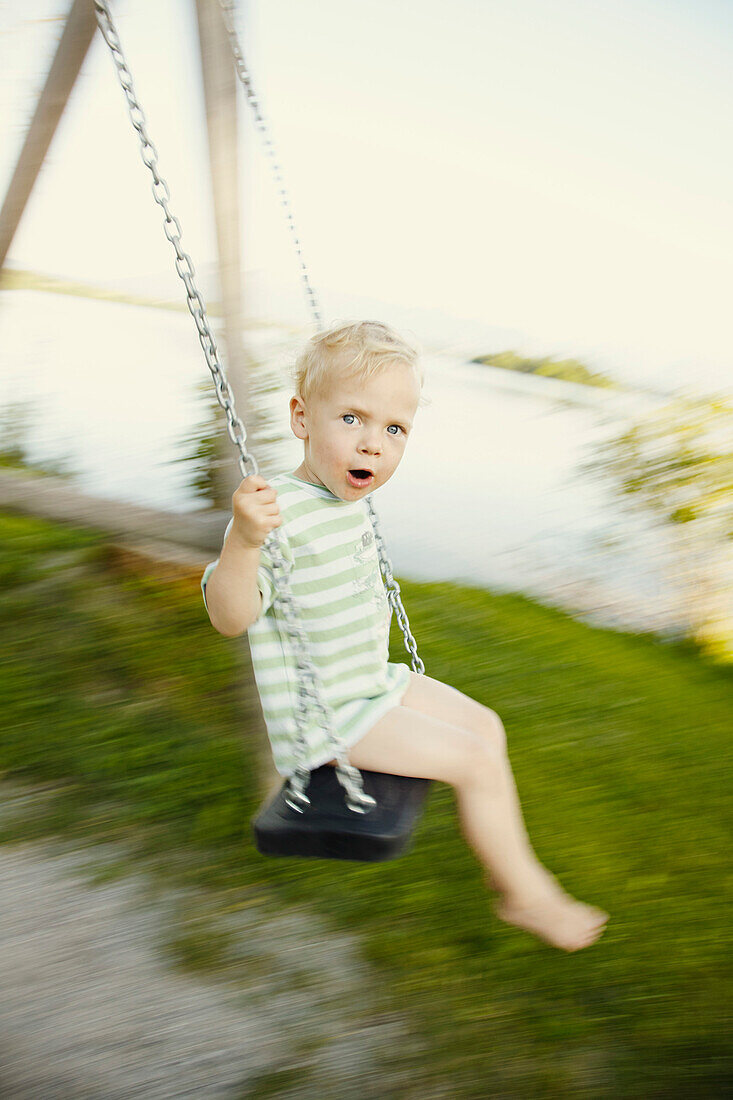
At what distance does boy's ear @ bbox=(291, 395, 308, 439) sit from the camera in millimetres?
1638

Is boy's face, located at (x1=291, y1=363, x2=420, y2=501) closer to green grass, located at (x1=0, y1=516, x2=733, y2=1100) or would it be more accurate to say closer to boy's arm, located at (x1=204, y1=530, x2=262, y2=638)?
boy's arm, located at (x1=204, y1=530, x2=262, y2=638)

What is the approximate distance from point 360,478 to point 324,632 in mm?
A: 301

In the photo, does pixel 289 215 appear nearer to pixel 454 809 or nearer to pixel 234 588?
pixel 234 588

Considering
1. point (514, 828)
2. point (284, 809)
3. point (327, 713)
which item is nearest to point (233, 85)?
point (327, 713)

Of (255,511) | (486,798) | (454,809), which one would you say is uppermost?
(255,511)

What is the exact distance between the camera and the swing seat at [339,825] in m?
1.52

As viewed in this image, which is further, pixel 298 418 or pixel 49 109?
pixel 49 109

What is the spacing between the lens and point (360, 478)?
1617mm

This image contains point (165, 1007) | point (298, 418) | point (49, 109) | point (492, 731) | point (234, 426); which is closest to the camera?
point (234, 426)

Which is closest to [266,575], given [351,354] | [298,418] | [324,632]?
[324,632]

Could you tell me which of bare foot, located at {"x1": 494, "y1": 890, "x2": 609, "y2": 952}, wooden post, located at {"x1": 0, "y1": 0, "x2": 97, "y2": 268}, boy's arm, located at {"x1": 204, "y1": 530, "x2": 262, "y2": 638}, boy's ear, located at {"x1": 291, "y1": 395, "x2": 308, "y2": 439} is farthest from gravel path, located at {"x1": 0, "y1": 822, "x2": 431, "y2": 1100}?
wooden post, located at {"x1": 0, "y1": 0, "x2": 97, "y2": 268}

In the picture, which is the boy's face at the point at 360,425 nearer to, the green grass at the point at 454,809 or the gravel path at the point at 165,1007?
the green grass at the point at 454,809

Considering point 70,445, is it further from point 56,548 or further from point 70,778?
point 70,778

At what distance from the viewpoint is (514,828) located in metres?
1.75
